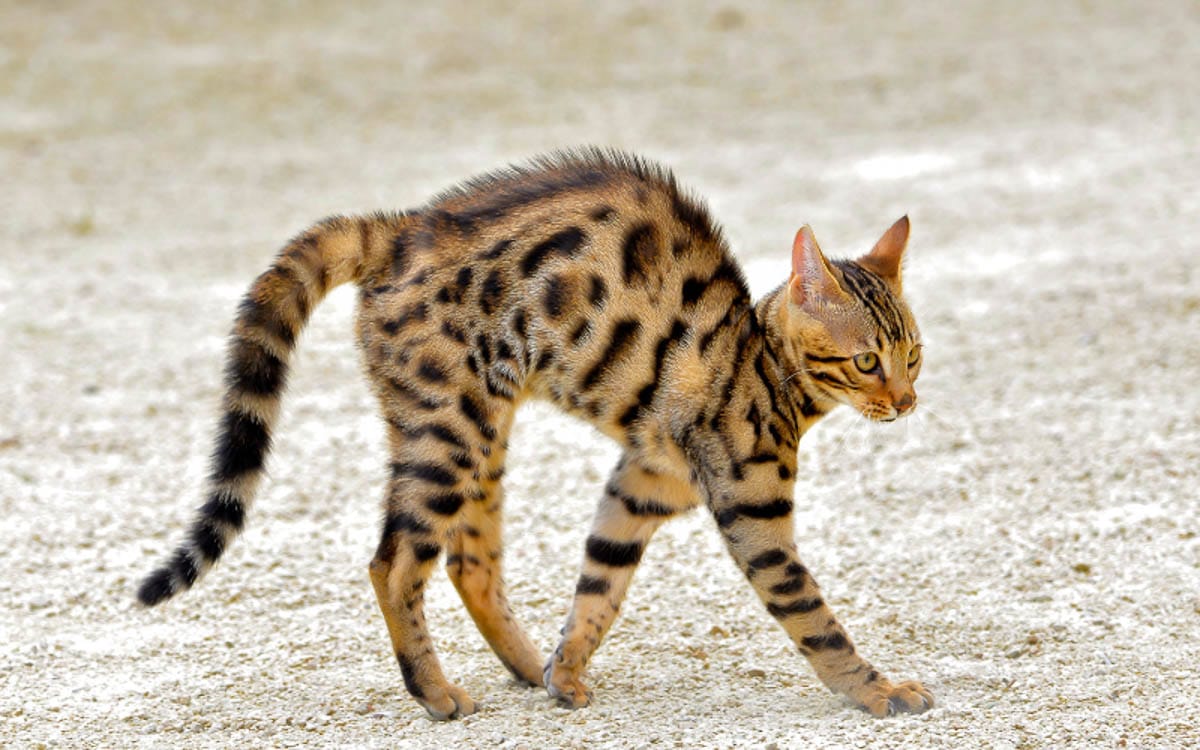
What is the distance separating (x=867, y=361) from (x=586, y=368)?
0.84 metres

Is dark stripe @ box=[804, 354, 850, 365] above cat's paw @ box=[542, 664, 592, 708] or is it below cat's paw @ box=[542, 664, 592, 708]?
above

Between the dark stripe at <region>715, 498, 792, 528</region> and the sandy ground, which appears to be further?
the sandy ground

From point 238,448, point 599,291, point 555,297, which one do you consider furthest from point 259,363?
point 599,291

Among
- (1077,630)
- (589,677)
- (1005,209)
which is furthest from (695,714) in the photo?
(1005,209)

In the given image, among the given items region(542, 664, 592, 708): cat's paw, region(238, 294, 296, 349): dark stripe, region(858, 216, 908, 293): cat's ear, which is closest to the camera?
region(238, 294, 296, 349): dark stripe

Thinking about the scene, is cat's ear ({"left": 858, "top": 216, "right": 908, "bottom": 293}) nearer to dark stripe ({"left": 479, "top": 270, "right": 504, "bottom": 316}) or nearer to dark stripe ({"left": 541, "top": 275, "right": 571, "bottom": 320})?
dark stripe ({"left": 541, "top": 275, "right": 571, "bottom": 320})

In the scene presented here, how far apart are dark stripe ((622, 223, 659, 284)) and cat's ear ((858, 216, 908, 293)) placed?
26.2 inches

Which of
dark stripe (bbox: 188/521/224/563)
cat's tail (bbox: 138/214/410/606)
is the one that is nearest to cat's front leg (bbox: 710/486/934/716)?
cat's tail (bbox: 138/214/410/606)

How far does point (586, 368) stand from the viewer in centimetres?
476

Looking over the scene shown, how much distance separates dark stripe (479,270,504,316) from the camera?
470 centimetres

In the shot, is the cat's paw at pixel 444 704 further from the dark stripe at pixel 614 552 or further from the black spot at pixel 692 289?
the black spot at pixel 692 289

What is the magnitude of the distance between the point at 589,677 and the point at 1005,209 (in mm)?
5769

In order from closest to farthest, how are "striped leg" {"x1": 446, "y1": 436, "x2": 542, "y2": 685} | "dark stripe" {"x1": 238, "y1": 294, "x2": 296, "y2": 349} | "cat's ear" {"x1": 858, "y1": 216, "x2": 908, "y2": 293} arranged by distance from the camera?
"dark stripe" {"x1": 238, "y1": 294, "x2": 296, "y2": 349}
"cat's ear" {"x1": 858, "y1": 216, "x2": 908, "y2": 293}
"striped leg" {"x1": 446, "y1": 436, "x2": 542, "y2": 685}

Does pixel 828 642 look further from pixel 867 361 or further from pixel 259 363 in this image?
pixel 259 363
